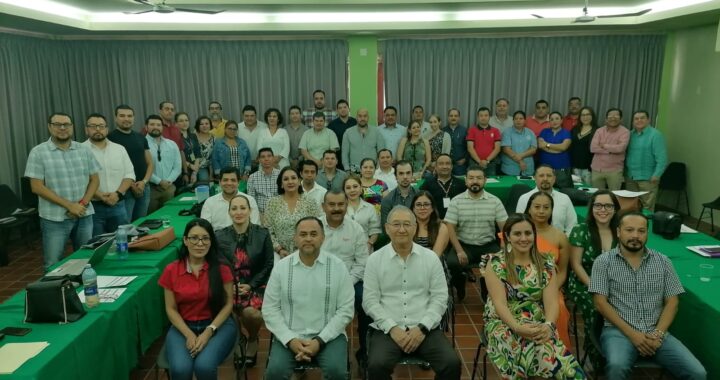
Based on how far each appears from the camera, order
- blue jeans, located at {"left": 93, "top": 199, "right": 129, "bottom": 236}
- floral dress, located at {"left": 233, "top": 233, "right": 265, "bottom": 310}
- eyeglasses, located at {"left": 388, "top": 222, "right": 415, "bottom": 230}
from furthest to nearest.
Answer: blue jeans, located at {"left": 93, "top": 199, "right": 129, "bottom": 236}
floral dress, located at {"left": 233, "top": 233, "right": 265, "bottom": 310}
eyeglasses, located at {"left": 388, "top": 222, "right": 415, "bottom": 230}

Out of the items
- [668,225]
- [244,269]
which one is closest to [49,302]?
[244,269]

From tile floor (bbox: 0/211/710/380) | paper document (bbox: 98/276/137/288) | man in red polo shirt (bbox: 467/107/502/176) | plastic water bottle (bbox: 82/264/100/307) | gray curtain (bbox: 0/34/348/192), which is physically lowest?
tile floor (bbox: 0/211/710/380)

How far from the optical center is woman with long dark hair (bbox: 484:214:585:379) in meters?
2.76

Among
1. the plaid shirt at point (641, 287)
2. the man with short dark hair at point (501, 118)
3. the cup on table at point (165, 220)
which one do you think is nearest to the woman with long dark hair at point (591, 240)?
the plaid shirt at point (641, 287)

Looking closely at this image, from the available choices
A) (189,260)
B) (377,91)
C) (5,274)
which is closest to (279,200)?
(189,260)

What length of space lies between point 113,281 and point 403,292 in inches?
70.6

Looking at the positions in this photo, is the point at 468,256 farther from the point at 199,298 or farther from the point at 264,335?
the point at 199,298

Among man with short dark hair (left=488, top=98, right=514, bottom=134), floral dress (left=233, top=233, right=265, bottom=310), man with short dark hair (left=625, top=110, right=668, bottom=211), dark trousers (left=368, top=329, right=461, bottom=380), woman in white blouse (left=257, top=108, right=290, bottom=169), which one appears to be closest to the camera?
dark trousers (left=368, top=329, right=461, bottom=380)

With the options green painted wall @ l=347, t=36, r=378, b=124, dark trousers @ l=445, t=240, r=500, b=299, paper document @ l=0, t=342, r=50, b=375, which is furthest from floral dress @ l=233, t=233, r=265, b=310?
green painted wall @ l=347, t=36, r=378, b=124

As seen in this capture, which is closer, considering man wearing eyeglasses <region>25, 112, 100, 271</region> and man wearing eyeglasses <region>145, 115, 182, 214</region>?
man wearing eyeglasses <region>25, 112, 100, 271</region>

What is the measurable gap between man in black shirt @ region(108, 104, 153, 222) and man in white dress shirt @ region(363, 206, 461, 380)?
314cm

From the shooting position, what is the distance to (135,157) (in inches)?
207

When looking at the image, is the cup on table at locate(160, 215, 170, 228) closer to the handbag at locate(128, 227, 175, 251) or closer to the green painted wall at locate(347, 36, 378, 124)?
the handbag at locate(128, 227, 175, 251)

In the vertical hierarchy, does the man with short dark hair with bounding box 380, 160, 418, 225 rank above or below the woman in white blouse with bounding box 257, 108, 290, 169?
below
